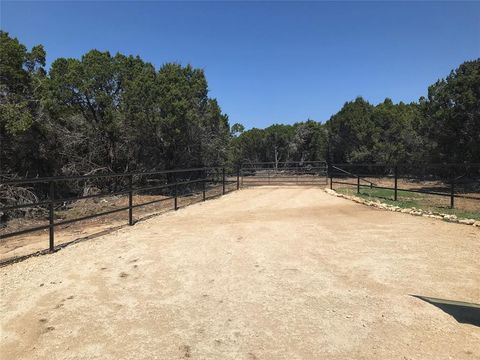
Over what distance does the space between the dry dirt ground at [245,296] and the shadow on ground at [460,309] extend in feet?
0.31

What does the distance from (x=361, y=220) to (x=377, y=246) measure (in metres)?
2.60

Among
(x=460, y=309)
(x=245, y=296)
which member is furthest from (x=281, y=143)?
(x=460, y=309)

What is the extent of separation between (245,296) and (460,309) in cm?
203

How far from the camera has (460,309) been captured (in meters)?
3.94

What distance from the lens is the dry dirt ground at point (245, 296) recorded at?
10.9 ft

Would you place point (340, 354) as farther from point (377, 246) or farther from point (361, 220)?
point (361, 220)

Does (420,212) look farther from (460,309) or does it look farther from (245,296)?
(245,296)

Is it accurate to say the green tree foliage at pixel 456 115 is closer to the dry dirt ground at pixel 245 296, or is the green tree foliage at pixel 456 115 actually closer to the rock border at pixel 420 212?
the rock border at pixel 420 212

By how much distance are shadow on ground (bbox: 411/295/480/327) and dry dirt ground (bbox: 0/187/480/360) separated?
0.09 metres

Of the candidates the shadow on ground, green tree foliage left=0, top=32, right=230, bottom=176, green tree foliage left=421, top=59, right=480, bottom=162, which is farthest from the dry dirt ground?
green tree foliage left=421, top=59, right=480, bottom=162

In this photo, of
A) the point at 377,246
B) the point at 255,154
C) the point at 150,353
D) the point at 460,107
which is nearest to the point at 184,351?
the point at 150,353

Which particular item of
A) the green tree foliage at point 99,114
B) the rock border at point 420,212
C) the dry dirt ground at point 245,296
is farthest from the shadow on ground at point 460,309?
the green tree foliage at point 99,114

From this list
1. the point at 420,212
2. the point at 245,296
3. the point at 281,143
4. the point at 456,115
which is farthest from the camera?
the point at 281,143

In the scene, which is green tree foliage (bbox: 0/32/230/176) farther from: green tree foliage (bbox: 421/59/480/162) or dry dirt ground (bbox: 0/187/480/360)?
green tree foliage (bbox: 421/59/480/162)
